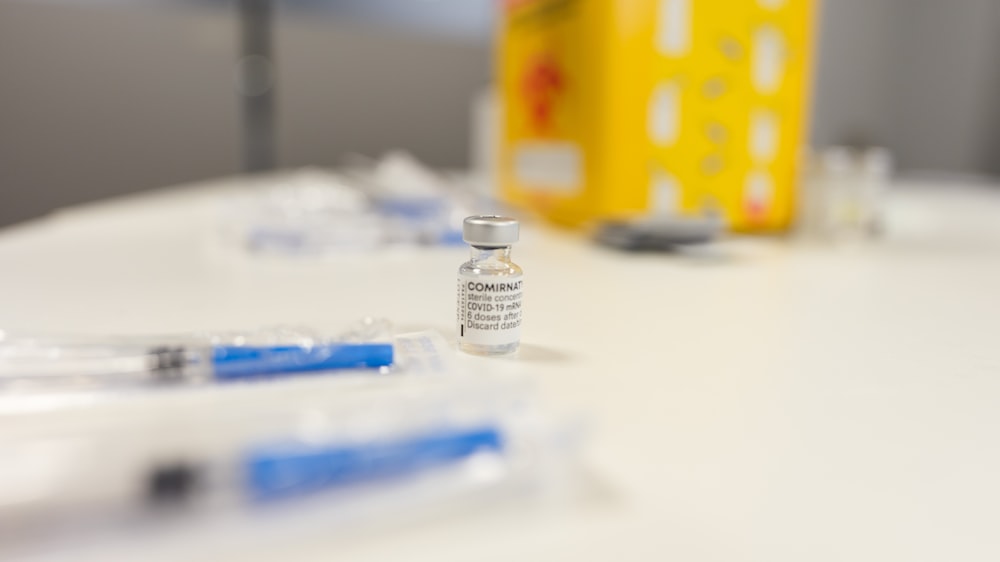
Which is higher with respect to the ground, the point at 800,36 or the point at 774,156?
the point at 800,36

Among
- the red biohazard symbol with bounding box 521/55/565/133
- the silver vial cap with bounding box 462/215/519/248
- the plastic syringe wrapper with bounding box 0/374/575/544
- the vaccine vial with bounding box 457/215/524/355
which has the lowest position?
the plastic syringe wrapper with bounding box 0/374/575/544

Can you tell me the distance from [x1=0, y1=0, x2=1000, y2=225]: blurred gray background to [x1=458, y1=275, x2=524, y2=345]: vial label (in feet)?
3.46

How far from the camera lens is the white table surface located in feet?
0.72

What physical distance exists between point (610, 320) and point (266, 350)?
0.72 feet

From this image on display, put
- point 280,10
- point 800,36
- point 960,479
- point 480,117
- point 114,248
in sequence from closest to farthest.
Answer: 1. point 960,479
2. point 114,248
3. point 800,36
4. point 480,117
5. point 280,10

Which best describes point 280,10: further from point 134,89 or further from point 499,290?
point 499,290

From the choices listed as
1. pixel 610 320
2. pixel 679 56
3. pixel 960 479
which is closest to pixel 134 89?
pixel 679 56

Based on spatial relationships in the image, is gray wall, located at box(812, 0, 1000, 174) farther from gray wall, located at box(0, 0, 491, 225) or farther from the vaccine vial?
the vaccine vial

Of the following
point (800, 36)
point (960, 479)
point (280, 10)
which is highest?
point (280, 10)

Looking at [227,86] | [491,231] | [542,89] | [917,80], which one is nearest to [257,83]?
[227,86]

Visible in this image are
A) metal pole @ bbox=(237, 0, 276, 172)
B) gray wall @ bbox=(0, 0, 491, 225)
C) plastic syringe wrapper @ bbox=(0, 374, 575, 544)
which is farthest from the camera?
metal pole @ bbox=(237, 0, 276, 172)

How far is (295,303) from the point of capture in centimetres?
48

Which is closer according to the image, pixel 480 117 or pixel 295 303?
pixel 295 303

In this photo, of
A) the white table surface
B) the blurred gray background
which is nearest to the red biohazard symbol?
the white table surface
